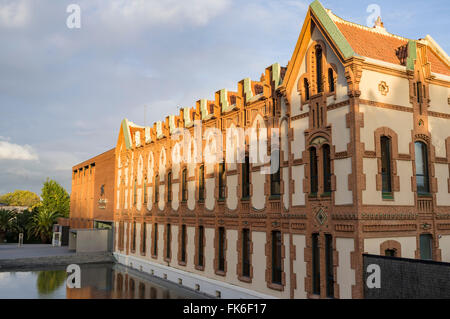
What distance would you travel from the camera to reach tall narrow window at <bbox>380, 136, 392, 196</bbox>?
55.8ft

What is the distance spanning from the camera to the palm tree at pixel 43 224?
217 feet

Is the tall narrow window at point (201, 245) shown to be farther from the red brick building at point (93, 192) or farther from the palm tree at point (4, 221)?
the palm tree at point (4, 221)

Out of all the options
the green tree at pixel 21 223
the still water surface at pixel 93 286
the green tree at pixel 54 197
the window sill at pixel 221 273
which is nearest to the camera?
the window sill at pixel 221 273

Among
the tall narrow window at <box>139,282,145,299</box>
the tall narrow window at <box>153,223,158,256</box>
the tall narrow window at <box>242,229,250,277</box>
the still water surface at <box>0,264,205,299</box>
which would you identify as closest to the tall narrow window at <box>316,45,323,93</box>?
the tall narrow window at <box>242,229,250,277</box>

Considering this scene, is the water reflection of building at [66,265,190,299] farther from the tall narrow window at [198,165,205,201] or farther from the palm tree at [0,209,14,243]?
the palm tree at [0,209,14,243]

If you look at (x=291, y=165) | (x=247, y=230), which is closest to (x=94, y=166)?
(x=247, y=230)

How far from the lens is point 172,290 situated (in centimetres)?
2888

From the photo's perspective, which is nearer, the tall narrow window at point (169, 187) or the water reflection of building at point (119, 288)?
the water reflection of building at point (119, 288)

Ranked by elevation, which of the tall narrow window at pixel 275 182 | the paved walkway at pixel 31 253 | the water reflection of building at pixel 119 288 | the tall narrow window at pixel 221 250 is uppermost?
the tall narrow window at pixel 275 182

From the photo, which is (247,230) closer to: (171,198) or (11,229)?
(171,198)

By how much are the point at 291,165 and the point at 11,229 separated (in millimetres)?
62236

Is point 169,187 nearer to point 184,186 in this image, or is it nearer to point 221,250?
point 184,186

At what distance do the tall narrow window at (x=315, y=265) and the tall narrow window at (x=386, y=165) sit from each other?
11.7 feet

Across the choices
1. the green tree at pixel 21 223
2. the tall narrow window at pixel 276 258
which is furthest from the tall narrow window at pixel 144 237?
the green tree at pixel 21 223
